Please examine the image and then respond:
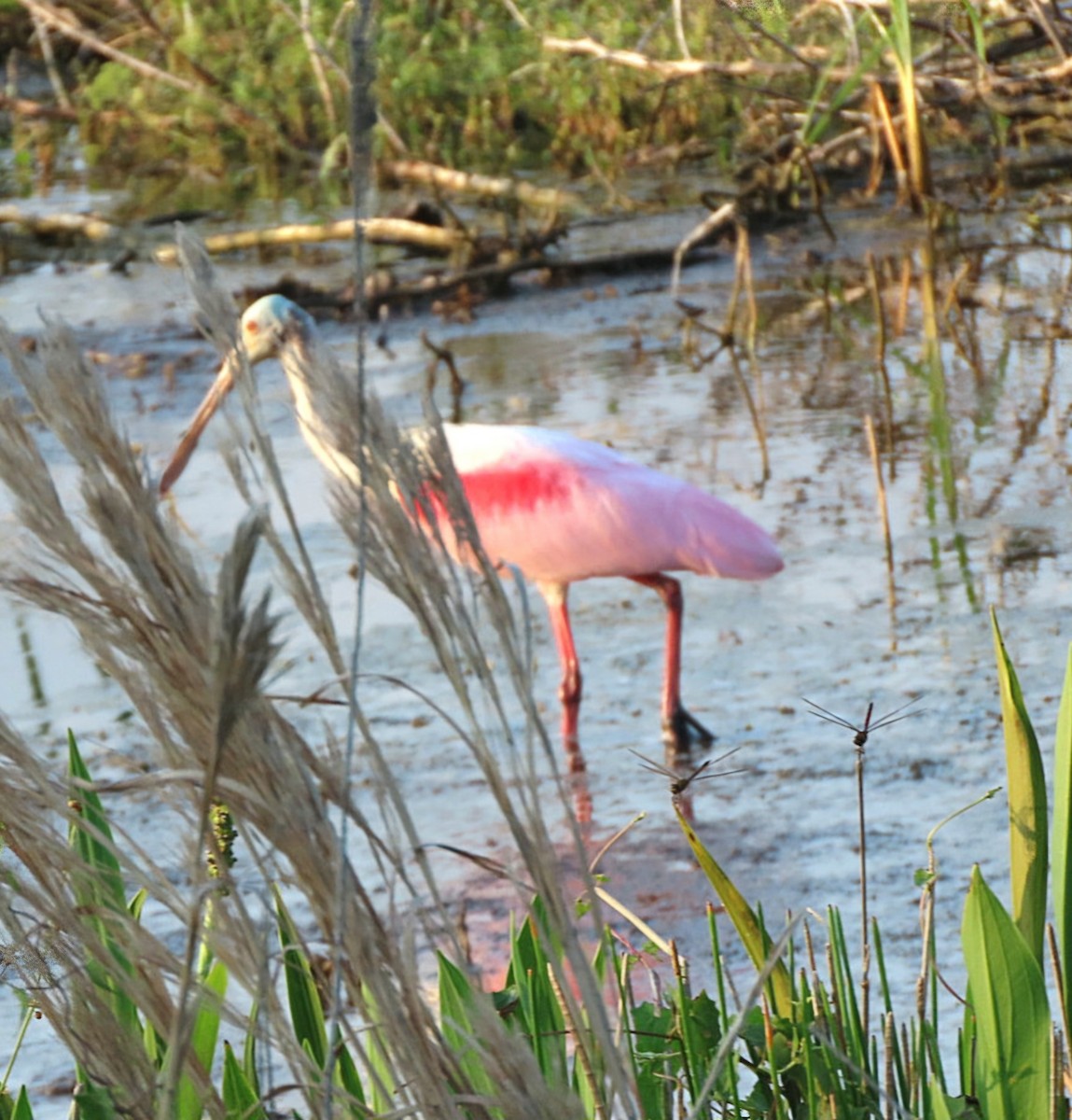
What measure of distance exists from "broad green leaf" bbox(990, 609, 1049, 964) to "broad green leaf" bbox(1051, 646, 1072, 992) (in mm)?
20

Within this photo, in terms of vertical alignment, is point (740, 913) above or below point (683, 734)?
above

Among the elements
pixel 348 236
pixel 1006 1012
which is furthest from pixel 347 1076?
pixel 348 236

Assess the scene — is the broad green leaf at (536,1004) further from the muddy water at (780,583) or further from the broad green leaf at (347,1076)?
the muddy water at (780,583)

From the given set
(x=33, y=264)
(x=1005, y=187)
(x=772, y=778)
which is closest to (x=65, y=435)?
(x=772, y=778)

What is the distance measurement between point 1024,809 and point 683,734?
2.49 meters

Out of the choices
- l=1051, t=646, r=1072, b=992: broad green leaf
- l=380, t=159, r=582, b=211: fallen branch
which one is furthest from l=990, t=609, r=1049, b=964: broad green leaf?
l=380, t=159, r=582, b=211: fallen branch

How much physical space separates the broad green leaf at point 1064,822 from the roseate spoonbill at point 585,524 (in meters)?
2.54

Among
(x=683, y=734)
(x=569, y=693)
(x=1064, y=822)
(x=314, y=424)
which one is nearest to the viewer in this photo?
(x=314, y=424)

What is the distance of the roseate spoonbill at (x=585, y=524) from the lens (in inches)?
162

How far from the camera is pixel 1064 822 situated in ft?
4.39

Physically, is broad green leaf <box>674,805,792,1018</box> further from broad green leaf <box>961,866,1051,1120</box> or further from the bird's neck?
the bird's neck

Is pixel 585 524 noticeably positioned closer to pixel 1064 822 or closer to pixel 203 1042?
pixel 203 1042

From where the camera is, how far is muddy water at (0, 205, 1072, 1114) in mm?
3361

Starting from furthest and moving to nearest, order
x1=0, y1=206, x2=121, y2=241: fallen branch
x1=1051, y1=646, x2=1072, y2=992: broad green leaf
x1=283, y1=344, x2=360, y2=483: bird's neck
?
x1=0, y1=206, x2=121, y2=241: fallen branch < x1=1051, y1=646, x2=1072, y2=992: broad green leaf < x1=283, y1=344, x2=360, y2=483: bird's neck
